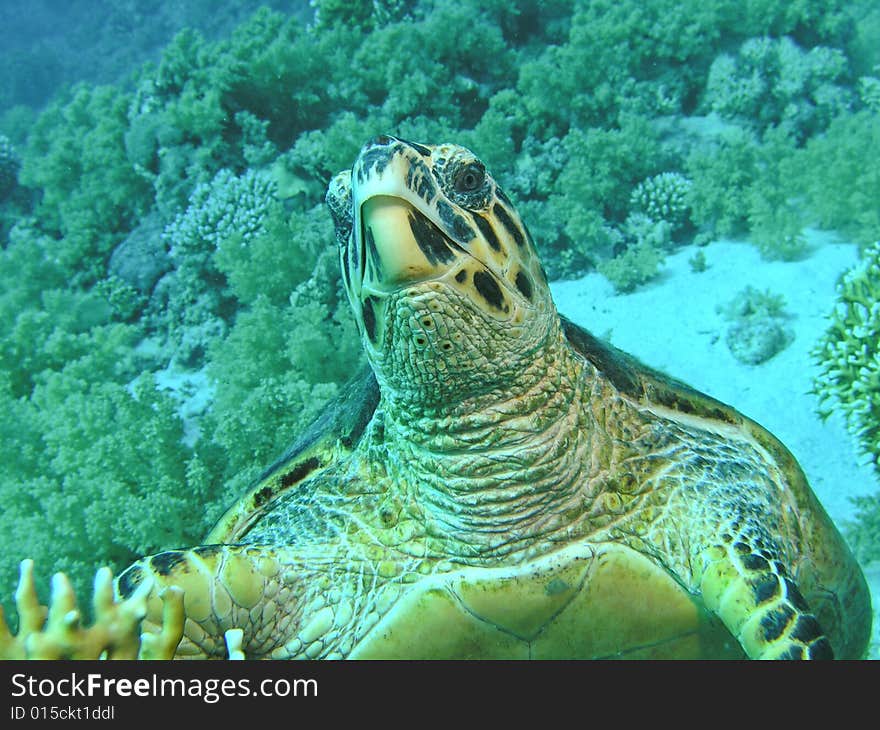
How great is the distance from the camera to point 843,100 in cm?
493

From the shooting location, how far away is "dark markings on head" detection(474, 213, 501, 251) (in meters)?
1.28

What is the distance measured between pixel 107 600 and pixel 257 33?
20.2 feet

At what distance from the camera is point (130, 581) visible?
4.60 ft

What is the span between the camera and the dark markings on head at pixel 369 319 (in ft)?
4.09

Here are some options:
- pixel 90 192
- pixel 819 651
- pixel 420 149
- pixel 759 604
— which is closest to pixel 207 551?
pixel 420 149

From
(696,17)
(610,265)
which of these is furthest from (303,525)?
(696,17)

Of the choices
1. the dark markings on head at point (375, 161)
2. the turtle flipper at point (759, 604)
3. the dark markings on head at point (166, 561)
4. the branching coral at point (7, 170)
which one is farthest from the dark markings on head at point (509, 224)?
the branching coral at point (7, 170)

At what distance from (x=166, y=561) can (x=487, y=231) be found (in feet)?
3.44

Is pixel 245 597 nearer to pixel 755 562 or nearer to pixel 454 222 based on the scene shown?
pixel 454 222


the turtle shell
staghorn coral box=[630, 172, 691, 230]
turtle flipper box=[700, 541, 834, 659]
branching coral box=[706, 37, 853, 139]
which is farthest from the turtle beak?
branching coral box=[706, 37, 853, 139]

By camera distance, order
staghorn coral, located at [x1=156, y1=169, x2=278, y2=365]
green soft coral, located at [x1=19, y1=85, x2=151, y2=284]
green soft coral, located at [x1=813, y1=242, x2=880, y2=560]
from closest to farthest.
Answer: green soft coral, located at [x1=813, y1=242, x2=880, y2=560], staghorn coral, located at [x1=156, y1=169, x2=278, y2=365], green soft coral, located at [x1=19, y1=85, x2=151, y2=284]

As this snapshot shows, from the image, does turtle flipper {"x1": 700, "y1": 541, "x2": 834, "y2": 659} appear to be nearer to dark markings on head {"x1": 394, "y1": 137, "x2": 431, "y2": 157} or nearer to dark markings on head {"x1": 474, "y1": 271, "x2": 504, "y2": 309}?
dark markings on head {"x1": 474, "y1": 271, "x2": 504, "y2": 309}

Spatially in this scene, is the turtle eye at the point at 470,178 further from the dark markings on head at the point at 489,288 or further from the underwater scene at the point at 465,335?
the dark markings on head at the point at 489,288
